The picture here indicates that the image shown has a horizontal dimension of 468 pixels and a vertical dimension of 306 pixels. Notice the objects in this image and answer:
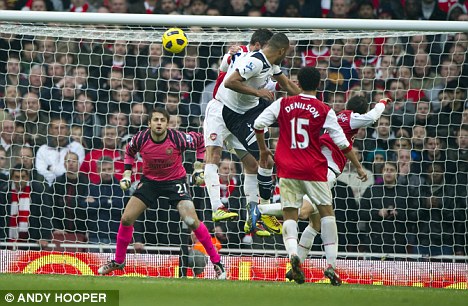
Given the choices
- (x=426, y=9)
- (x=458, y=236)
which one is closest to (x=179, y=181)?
(x=458, y=236)

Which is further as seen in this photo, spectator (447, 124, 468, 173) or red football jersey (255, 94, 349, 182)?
spectator (447, 124, 468, 173)

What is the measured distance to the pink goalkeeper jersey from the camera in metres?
12.1

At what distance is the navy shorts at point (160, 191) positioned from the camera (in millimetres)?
12098

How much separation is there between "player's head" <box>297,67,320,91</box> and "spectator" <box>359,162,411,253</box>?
3143 mm

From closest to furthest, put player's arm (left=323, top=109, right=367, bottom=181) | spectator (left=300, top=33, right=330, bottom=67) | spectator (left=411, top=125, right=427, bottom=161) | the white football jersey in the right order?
player's arm (left=323, top=109, right=367, bottom=181), the white football jersey, spectator (left=411, top=125, right=427, bottom=161), spectator (left=300, top=33, right=330, bottom=67)

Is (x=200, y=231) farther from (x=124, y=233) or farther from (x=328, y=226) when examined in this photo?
(x=328, y=226)

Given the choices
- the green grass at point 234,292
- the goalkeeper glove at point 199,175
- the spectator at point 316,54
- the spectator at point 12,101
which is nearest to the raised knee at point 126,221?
the green grass at point 234,292

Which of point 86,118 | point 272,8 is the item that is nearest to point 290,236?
point 86,118

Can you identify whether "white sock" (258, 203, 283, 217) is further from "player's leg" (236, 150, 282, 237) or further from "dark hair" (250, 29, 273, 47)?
"dark hair" (250, 29, 273, 47)

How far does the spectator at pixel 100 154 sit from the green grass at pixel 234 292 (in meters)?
2.62

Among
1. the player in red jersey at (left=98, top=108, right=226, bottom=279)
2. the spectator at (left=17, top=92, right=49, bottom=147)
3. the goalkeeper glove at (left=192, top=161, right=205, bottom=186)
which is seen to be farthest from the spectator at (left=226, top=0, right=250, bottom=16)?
the goalkeeper glove at (left=192, top=161, right=205, bottom=186)

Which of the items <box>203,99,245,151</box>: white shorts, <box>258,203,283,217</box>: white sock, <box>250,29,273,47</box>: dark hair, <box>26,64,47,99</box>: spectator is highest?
<box>26,64,47,99</box>: spectator

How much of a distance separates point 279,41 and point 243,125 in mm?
1074

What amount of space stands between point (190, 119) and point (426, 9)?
14.9 ft
